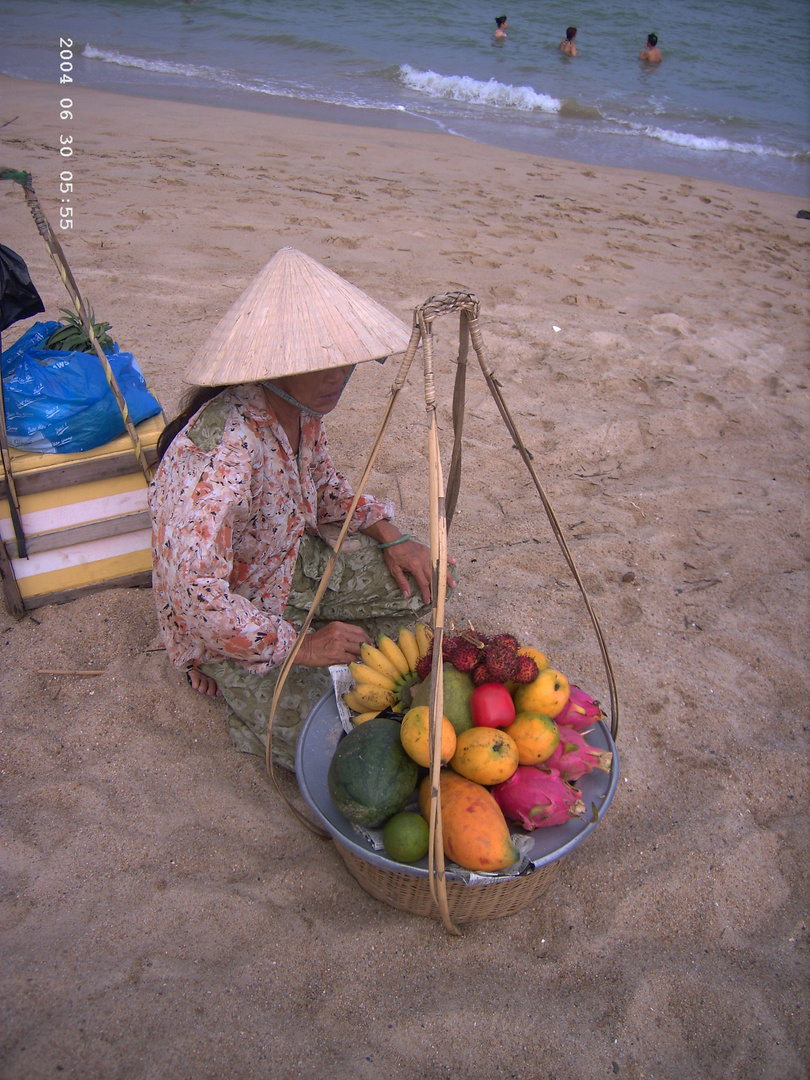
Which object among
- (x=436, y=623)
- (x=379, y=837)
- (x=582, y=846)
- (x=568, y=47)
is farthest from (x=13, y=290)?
(x=568, y=47)

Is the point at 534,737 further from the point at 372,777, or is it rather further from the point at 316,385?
the point at 316,385

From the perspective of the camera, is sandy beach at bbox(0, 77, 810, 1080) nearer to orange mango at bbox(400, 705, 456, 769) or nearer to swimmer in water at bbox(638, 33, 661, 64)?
orange mango at bbox(400, 705, 456, 769)

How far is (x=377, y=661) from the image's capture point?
182 cm

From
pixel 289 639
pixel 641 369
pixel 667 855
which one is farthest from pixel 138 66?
pixel 667 855

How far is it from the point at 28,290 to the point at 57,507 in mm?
714

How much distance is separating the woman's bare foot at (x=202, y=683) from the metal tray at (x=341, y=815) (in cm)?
50

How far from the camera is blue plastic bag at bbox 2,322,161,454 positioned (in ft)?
6.82

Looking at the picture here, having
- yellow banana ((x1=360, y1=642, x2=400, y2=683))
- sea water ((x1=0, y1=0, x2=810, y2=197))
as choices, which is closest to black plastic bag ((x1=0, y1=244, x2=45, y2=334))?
yellow banana ((x1=360, y1=642, x2=400, y2=683))

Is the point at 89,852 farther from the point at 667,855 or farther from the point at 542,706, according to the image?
the point at 667,855

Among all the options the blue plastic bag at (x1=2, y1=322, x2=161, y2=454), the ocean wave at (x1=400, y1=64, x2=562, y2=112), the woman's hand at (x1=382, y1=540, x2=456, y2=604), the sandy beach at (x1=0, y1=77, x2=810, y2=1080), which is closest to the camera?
the sandy beach at (x1=0, y1=77, x2=810, y2=1080)

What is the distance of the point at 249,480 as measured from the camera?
171 centimetres

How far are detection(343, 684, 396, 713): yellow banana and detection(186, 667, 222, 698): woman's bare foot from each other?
23.6 inches

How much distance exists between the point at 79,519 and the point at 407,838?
154 cm
